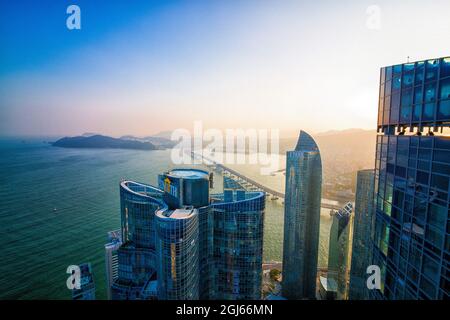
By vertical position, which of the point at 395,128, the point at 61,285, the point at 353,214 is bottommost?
the point at 61,285

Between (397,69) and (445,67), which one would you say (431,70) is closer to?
(445,67)

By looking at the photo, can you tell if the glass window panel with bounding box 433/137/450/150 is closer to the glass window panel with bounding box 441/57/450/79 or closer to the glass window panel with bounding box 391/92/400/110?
the glass window panel with bounding box 441/57/450/79

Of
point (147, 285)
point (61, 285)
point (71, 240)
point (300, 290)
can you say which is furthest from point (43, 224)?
point (300, 290)

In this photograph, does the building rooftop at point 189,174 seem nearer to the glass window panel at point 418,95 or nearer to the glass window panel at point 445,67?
the glass window panel at point 418,95

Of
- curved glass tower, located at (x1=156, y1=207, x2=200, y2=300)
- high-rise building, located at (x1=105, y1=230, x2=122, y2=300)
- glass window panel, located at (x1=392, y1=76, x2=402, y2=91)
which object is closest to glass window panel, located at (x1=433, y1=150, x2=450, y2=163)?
glass window panel, located at (x1=392, y1=76, x2=402, y2=91)

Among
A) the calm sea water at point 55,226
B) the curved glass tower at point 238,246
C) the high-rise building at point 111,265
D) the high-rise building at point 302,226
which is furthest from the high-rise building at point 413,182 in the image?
the calm sea water at point 55,226
